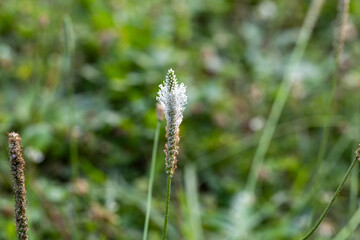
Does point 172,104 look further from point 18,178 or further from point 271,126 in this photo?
point 271,126

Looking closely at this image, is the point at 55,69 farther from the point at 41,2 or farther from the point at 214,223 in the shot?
the point at 214,223

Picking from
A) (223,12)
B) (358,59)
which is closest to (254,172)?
(358,59)

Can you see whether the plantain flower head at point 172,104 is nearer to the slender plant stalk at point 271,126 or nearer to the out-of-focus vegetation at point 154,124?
the out-of-focus vegetation at point 154,124

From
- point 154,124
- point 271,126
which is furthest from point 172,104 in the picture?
point 271,126

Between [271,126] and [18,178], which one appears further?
[271,126]

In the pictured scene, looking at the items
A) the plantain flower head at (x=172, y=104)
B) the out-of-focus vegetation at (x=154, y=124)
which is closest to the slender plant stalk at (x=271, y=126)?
the out-of-focus vegetation at (x=154, y=124)

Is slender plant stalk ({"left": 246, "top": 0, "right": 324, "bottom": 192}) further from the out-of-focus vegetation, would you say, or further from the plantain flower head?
the plantain flower head

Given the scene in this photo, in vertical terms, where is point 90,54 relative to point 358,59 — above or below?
below
